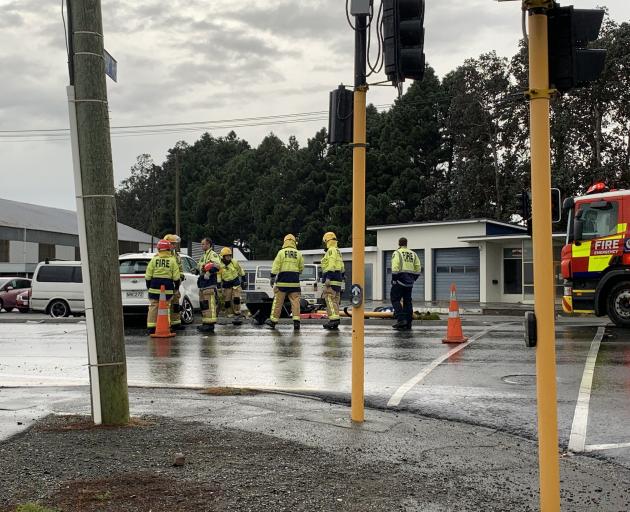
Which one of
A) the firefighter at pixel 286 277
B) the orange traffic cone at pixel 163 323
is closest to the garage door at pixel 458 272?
the firefighter at pixel 286 277

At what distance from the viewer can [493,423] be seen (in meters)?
6.79

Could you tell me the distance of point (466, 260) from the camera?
38625 millimetres

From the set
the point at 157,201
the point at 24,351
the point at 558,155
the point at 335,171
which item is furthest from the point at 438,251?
the point at 157,201

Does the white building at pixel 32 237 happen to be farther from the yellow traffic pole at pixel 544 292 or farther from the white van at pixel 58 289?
the yellow traffic pole at pixel 544 292

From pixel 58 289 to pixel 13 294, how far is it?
7.98m

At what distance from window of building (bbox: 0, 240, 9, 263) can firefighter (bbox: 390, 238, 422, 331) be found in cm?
4968

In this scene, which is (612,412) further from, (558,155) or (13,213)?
(13,213)

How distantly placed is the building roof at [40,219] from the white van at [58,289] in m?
34.3

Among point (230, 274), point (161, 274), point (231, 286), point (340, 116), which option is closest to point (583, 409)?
point (340, 116)

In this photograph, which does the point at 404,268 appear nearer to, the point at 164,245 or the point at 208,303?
the point at 208,303

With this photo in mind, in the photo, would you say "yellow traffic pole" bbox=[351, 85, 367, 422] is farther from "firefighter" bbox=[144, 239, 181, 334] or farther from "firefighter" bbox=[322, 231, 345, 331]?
"firefighter" bbox=[144, 239, 181, 334]

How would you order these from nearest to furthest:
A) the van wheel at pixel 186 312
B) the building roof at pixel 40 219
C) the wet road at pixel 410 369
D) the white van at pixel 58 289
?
the wet road at pixel 410 369
the van wheel at pixel 186 312
the white van at pixel 58 289
the building roof at pixel 40 219

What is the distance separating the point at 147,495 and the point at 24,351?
9548 mm

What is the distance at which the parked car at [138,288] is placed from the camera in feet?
59.0
